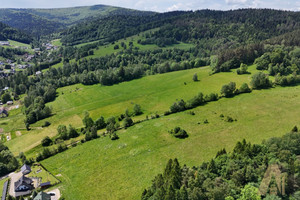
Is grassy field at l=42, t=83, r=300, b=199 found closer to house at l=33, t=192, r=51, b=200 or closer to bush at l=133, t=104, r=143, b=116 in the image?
house at l=33, t=192, r=51, b=200

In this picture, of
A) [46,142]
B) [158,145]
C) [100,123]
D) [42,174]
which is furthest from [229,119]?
[46,142]

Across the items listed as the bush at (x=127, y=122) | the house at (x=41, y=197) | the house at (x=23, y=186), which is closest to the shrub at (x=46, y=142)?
the house at (x=23, y=186)

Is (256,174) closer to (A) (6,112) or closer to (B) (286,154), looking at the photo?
(B) (286,154)

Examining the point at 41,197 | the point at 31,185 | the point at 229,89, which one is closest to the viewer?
the point at 41,197

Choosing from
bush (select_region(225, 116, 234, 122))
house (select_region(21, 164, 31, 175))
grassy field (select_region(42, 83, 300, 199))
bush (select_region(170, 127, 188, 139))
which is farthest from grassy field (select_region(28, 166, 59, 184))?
bush (select_region(225, 116, 234, 122))

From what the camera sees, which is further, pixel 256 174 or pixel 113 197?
pixel 113 197

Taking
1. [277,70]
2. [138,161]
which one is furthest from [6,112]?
[277,70]

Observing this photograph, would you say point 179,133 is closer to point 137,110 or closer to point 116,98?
point 137,110
